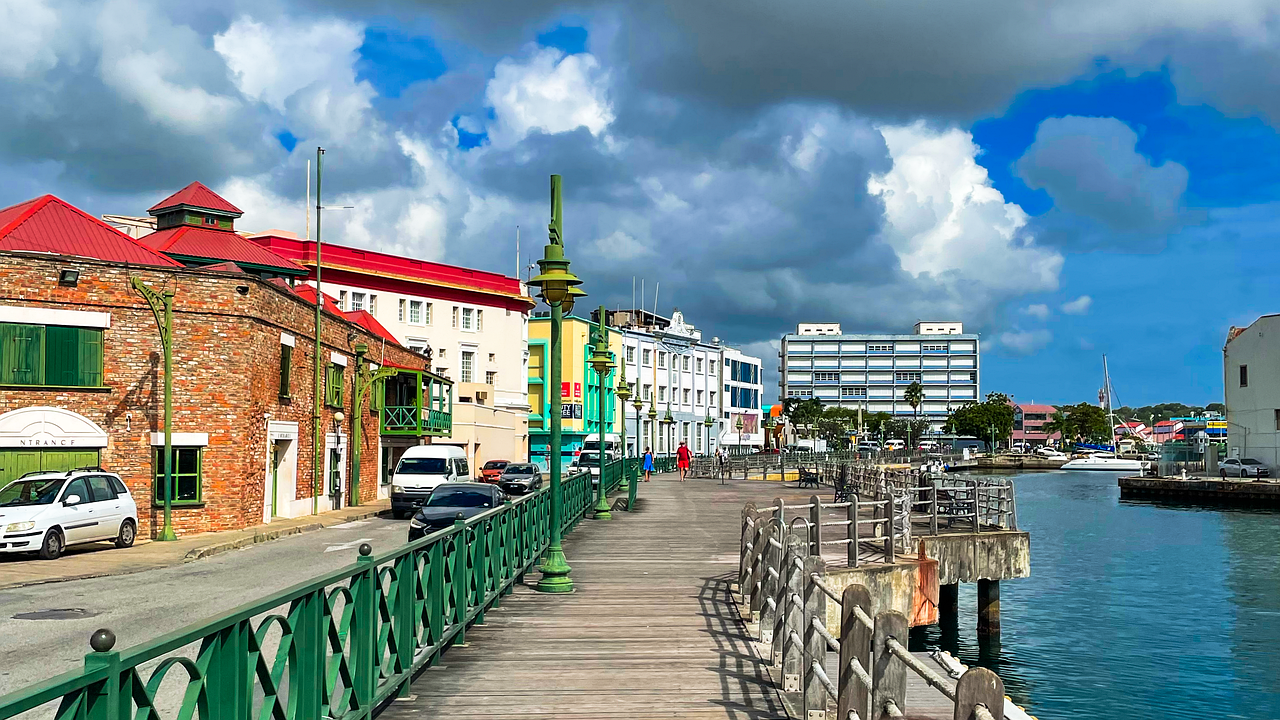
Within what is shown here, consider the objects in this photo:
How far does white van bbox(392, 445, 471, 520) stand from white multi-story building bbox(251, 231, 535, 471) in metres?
26.1

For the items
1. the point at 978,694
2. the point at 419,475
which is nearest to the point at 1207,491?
the point at 419,475

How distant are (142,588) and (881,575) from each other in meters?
12.7

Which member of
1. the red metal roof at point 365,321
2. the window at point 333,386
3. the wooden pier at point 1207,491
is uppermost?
the red metal roof at point 365,321

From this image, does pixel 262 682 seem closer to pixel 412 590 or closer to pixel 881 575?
pixel 412 590

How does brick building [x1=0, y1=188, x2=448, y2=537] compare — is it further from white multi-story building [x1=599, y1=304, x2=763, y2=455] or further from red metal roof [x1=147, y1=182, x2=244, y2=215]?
white multi-story building [x1=599, y1=304, x2=763, y2=455]

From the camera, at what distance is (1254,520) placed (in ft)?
179

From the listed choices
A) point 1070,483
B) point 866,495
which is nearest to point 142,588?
point 866,495

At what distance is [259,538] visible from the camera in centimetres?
2834

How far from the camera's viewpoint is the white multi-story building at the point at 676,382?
102062 mm

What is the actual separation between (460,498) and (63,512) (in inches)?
337

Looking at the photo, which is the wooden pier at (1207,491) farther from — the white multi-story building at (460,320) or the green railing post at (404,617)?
the green railing post at (404,617)

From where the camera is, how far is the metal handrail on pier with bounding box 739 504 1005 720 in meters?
4.95

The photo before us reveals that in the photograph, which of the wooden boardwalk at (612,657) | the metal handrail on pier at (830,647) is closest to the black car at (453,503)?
the wooden boardwalk at (612,657)

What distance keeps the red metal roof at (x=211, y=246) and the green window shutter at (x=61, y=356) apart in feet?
49.7
